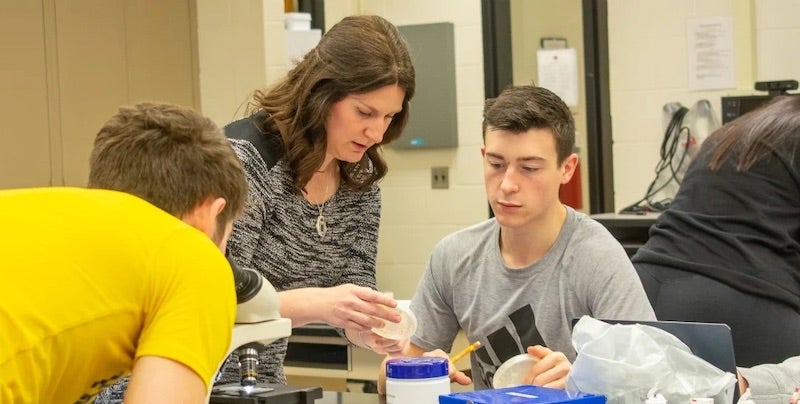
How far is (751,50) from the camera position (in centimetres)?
415

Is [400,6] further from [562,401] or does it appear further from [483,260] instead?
[562,401]

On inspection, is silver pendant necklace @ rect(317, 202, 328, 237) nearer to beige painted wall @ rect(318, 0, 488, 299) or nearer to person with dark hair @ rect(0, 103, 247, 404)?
person with dark hair @ rect(0, 103, 247, 404)

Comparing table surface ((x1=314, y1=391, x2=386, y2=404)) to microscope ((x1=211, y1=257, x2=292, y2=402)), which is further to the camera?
table surface ((x1=314, y1=391, x2=386, y2=404))

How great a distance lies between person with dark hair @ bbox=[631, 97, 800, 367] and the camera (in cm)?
225

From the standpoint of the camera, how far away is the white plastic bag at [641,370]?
1567 millimetres

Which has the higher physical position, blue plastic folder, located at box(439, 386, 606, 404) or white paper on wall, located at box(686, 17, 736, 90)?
white paper on wall, located at box(686, 17, 736, 90)

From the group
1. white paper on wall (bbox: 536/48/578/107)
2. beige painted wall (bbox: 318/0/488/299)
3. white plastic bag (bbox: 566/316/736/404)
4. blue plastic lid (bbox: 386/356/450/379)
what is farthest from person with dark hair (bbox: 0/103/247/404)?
beige painted wall (bbox: 318/0/488/299)

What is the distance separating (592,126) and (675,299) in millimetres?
1967

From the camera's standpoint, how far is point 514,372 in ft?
6.00

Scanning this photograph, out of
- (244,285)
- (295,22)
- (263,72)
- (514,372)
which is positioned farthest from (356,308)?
(295,22)

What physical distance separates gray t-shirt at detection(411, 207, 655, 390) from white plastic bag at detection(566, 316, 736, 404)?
0.44m

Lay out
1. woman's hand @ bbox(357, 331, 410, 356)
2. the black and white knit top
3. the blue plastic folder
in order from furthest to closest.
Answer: the black and white knit top < woman's hand @ bbox(357, 331, 410, 356) < the blue plastic folder

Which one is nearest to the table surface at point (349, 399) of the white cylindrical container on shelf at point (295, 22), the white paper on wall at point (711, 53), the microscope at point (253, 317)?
the microscope at point (253, 317)

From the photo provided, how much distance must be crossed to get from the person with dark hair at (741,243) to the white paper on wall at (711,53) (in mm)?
1777
